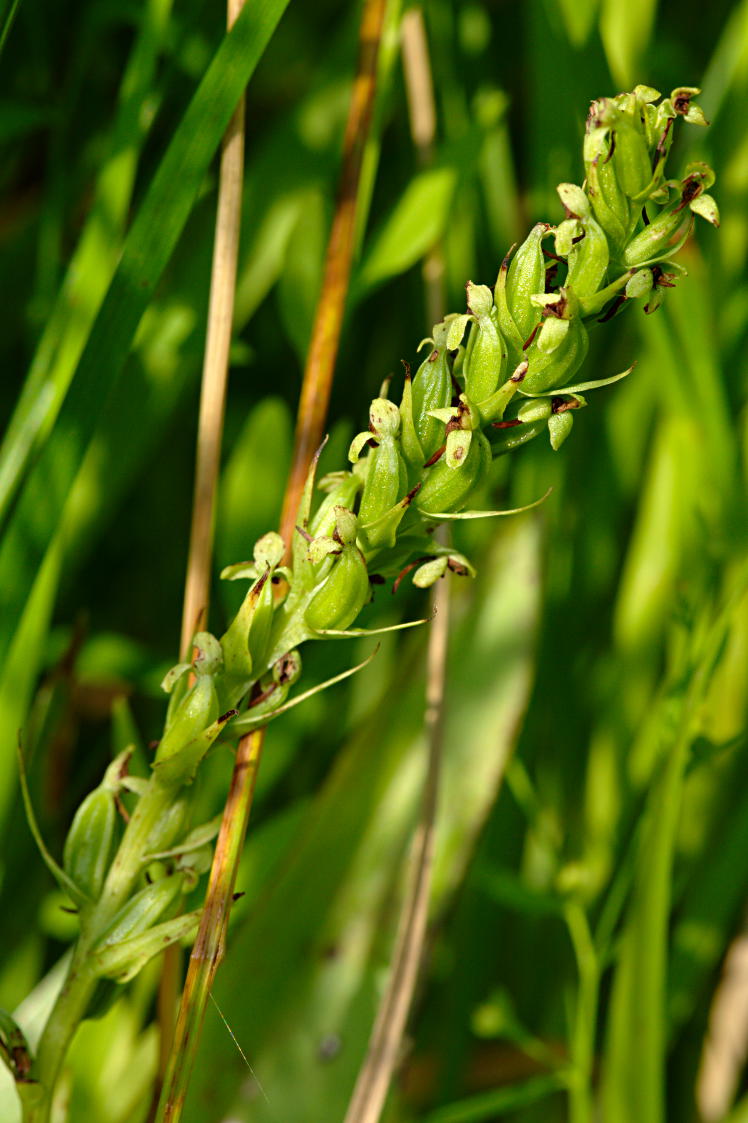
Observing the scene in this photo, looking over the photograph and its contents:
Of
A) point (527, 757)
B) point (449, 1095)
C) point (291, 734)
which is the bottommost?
point (449, 1095)

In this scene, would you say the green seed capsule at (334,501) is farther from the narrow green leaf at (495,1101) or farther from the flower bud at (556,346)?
the narrow green leaf at (495,1101)

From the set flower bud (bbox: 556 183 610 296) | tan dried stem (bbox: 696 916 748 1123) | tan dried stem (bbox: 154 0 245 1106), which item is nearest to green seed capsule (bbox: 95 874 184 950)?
tan dried stem (bbox: 154 0 245 1106)

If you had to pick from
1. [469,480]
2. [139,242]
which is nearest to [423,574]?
[469,480]

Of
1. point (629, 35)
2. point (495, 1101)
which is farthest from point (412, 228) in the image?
point (495, 1101)

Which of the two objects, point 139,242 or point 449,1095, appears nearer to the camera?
point 139,242

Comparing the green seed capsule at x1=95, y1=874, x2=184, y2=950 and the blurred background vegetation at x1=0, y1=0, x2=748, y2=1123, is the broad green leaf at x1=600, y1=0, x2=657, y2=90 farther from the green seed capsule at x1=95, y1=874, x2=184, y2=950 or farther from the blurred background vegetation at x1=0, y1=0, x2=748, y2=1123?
the green seed capsule at x1=95, y1=874, x2=184, y2=950

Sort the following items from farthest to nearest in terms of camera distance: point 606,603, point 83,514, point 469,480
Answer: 1. point 606,603
2. point 83,514
3. point 469,480

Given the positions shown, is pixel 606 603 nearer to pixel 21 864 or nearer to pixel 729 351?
pixel 729 351
